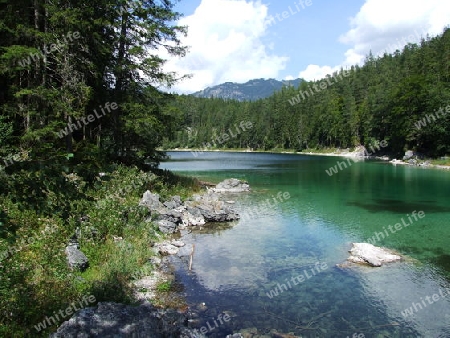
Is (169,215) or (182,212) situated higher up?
(169,215)

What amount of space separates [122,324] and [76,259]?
16.1 ft

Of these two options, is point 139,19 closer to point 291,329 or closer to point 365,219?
point 365,219

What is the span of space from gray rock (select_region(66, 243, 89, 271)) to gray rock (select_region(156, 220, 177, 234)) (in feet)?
24.3

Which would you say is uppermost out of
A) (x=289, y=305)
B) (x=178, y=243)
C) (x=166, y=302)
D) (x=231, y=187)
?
(x=231, y=187)

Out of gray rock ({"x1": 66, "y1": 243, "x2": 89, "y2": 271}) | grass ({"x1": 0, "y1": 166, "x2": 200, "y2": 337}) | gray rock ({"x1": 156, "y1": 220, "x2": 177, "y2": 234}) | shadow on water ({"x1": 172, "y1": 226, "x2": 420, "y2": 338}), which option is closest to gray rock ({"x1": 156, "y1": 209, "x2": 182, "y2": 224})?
gray rock ({"x1": 156, "y1": 220, "x2": 177, "y2": 234})

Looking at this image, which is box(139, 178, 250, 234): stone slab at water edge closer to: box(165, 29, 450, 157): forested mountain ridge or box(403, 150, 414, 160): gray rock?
box(165, 29, 450, 157): forested mountain ridge

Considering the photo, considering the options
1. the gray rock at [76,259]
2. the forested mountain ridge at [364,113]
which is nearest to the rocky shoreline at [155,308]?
the gray rock at [76,259]

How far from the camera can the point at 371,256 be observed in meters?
16.2

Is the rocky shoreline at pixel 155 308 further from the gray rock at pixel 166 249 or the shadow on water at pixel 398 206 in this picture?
the shadow on water at pixel 398 206

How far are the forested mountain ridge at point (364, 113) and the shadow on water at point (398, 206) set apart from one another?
17.3 m

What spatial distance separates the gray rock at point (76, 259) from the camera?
11616 mm

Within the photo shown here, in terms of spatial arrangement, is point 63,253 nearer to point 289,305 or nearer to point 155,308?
point 155,308

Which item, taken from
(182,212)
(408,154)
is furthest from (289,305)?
(408,154)

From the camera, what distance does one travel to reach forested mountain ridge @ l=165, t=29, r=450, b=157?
73.6m
